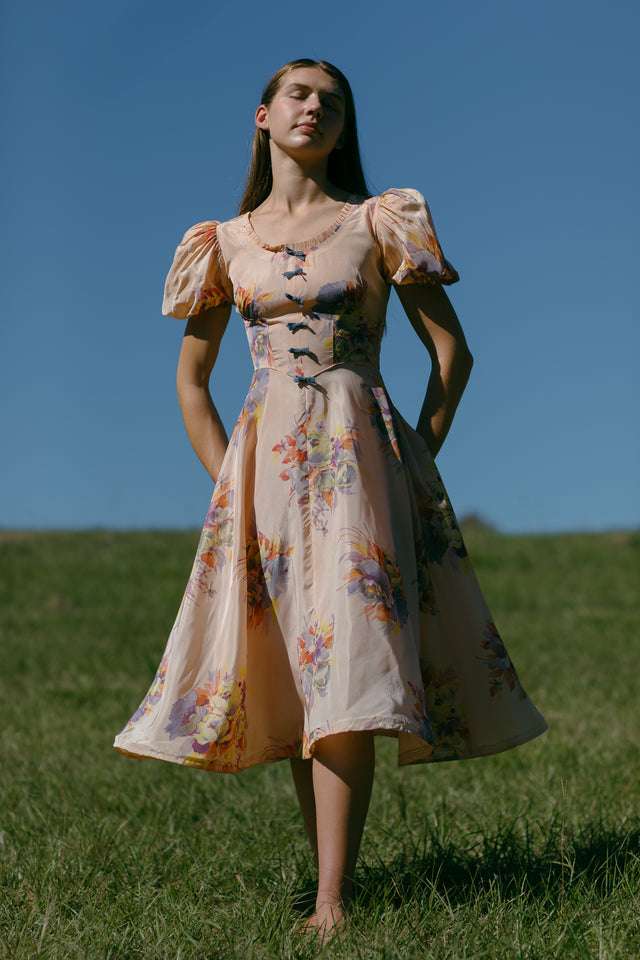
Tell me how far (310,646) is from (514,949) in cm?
74

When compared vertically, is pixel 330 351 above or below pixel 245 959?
above

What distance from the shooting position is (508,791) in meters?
3.79

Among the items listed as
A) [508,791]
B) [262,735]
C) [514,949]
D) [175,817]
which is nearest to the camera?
[514,949]

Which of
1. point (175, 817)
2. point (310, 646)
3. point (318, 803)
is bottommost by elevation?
point (175, 817)

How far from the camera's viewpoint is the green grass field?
223 centimetres

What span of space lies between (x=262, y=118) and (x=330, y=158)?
202 millimetres

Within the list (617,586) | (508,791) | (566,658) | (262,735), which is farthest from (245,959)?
(617,586)

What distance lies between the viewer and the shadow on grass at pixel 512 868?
252 cm

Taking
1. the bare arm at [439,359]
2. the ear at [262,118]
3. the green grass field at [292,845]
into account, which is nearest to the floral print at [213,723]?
the green grass field at [292,845]

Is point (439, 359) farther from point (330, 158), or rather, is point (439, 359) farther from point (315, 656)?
point (315, 656)

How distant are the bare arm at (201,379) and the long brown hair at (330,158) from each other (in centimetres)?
32

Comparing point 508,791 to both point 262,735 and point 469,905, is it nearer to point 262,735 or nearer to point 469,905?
point 469,905

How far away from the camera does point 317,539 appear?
2.37m

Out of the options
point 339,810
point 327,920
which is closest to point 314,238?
point 339,810
